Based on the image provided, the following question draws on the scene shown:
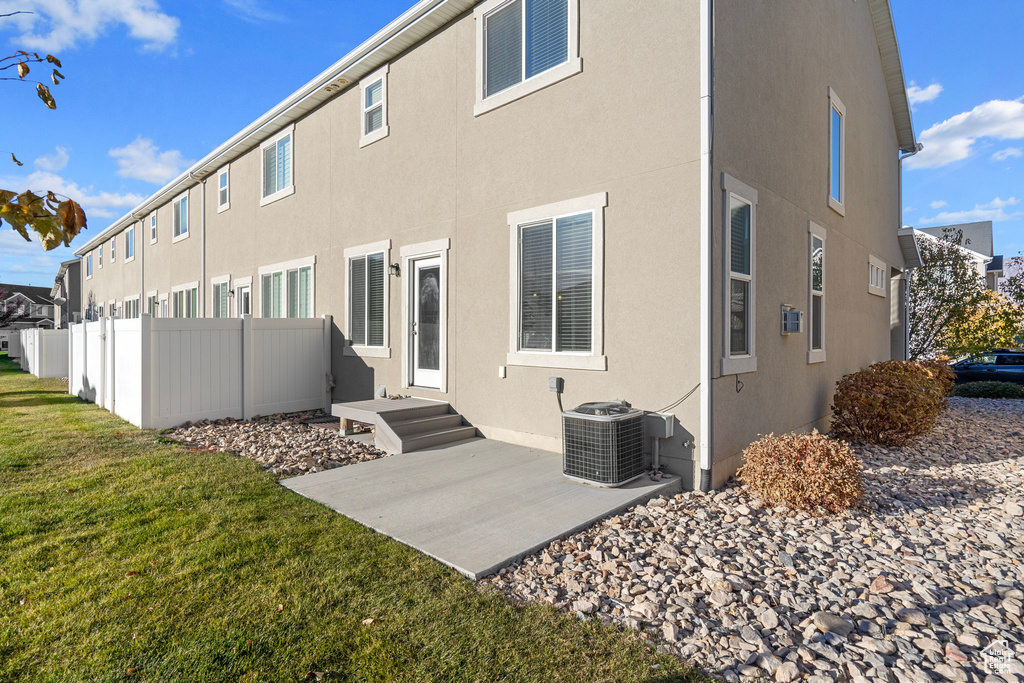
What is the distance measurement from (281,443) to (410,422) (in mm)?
1865

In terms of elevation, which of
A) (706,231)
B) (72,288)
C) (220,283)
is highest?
(72,288)

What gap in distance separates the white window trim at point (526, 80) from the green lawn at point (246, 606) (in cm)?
558

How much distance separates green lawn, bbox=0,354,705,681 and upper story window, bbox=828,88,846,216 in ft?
27.9

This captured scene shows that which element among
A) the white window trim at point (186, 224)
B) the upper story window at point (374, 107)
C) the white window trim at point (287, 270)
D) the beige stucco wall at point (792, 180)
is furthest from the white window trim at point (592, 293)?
the white window trim at point (186, 224)

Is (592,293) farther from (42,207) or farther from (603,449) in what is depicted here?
(42,207)

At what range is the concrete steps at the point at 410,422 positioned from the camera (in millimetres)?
6996

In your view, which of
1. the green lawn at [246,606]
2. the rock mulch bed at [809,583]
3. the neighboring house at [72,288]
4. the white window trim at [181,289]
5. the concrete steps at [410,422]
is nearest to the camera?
the green lawn at [246,606]

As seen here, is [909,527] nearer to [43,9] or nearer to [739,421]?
[739,421]

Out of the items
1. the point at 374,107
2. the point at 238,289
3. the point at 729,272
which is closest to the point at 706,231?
the point at 729,272

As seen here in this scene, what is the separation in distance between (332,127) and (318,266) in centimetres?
275

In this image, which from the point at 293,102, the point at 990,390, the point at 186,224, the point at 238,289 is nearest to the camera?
the point at 293,102

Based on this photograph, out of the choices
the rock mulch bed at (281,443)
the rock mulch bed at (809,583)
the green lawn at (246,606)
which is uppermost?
the rock mulch bed at (281,443)

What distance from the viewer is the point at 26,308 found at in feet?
133

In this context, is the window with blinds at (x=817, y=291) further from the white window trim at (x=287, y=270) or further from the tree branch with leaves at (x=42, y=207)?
the white window trim at (x=287, y=270)
